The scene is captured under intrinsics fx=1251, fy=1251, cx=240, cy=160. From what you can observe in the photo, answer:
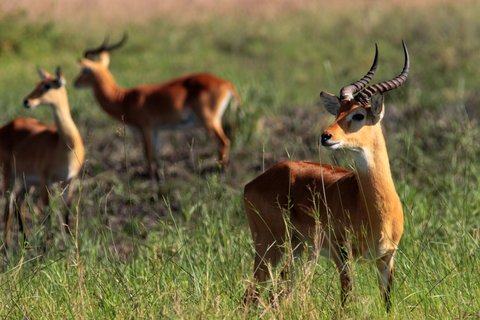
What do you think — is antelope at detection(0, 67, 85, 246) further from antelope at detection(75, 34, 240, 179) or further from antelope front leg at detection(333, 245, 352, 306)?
antelope front leg at detection(333, 245, 352, 306)

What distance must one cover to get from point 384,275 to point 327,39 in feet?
47.0

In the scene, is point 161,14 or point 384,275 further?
point 161,14

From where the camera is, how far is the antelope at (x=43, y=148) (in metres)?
9.43

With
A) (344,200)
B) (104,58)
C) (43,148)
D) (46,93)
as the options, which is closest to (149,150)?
(46,93)

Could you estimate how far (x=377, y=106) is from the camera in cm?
529

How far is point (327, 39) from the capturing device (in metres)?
19.3

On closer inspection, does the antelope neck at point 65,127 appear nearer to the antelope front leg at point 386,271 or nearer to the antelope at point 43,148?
the antelope at point 43,148

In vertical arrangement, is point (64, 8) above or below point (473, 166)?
below

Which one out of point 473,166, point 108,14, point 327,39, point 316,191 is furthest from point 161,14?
point 316,191

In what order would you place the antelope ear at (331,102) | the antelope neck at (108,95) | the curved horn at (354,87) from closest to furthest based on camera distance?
the curved horn at (354,87), the antelope ear at (331,102), the antelope neck at (108,95)

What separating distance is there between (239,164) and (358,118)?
5204mm

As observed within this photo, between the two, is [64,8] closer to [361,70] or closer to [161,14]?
[161,14]

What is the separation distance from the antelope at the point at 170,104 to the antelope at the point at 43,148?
1335 mm

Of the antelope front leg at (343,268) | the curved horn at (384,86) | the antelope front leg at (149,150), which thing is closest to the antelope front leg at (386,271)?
the antelope front leg at (343,268)
